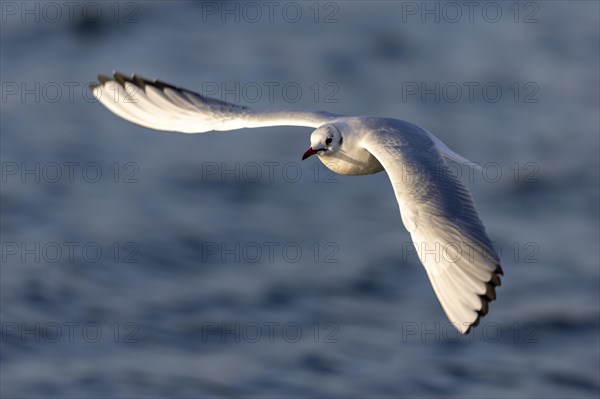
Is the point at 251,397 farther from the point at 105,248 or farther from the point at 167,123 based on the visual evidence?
the point at 167,123

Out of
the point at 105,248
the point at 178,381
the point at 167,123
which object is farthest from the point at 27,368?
the point at 167,123

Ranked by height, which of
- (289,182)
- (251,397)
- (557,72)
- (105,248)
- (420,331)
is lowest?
(251,397)

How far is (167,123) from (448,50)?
13500mm

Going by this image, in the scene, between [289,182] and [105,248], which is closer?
[105,248]

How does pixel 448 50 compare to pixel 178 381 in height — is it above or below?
above

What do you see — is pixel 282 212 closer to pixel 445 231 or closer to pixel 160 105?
pixel 160 105

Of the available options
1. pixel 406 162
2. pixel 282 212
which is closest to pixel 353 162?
pixel 406 162

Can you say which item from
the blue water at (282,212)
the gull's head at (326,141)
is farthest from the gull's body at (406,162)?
the blue water at (282,212)

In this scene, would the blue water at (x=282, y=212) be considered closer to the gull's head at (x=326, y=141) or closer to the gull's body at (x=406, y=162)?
the gull's body at (x=406, y=162)

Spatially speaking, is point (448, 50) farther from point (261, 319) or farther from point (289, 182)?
point (261, 319)

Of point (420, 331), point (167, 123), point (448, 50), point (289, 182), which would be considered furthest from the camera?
point (448, 50)

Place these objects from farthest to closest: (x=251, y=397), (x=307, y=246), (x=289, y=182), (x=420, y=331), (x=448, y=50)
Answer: (x=448, y=50), (x=289, y=182), (x=307, y=246), (x=420, y=331), (x=251, y=397)

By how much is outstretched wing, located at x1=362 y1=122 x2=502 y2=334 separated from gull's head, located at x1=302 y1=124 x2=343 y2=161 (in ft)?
1.08

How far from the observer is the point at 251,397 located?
16031 mm
